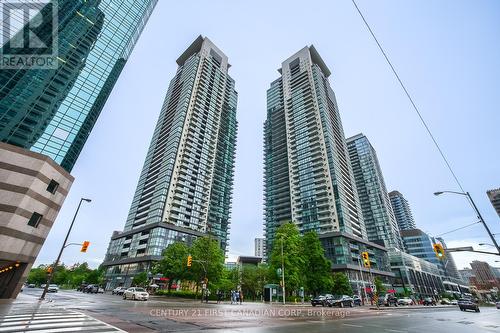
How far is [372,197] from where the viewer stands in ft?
435

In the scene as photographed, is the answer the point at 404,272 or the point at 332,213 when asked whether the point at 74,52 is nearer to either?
the point at 332,213

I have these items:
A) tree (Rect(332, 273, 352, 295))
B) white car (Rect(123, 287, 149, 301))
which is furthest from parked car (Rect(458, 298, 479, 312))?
white car (Rect(123, 287, 149, 301))

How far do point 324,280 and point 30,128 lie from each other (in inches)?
3233

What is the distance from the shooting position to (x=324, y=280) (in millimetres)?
48062

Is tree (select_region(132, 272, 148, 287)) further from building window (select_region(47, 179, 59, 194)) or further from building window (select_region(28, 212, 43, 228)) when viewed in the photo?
building window (select_region(47, 179, 59, 194))

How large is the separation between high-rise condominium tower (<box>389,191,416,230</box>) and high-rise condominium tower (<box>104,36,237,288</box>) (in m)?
131

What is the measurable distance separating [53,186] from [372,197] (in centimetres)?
14101

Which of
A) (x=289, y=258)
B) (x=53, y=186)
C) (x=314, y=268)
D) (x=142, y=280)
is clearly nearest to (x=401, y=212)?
(x=314, y=268)

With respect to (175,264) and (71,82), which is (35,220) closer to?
(175,264)

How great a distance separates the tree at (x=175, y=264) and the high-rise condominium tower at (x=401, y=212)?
172 m

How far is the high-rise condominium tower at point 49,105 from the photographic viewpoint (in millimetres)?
22703

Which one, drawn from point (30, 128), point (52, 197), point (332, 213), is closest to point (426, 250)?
point (332, 213)

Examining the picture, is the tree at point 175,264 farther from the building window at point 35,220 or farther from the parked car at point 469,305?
the parked car at point 469,305

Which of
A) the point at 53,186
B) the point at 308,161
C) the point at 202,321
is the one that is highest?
the point at 308,161
